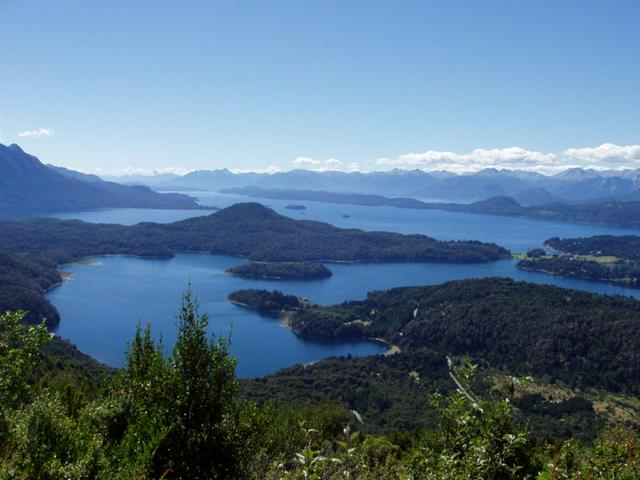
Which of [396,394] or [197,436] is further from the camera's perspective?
[396,394]

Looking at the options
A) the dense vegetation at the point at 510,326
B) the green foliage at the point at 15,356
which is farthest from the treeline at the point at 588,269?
the green foliage at the point at 15,356

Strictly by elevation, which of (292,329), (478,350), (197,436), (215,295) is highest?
(197,436)

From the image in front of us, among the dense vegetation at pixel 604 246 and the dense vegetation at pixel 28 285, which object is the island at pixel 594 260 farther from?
the dense vegetation at pixel 28 285

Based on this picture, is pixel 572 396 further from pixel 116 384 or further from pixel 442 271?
pixel 442 271

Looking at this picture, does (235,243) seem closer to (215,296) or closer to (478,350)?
(215,296)

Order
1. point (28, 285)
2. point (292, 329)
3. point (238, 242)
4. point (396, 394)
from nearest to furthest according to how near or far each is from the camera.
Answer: point (396, 394) < point (292, 329) < point (28, 285) < point (238, 242)

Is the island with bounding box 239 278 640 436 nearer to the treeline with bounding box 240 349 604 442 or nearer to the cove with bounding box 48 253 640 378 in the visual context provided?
the treeline with bounding box 240 349 604 442

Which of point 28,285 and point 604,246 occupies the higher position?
point 604,246

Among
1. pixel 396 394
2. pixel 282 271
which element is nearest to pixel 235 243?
pixel 282 271
